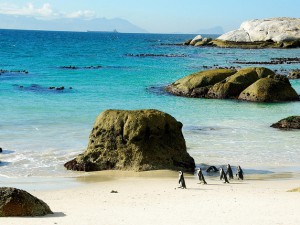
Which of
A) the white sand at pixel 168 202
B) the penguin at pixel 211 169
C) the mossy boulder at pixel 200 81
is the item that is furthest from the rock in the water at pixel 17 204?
the mossy boulder at pixel 200 81

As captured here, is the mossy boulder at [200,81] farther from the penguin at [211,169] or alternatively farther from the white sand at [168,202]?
the white sand at [168,202]

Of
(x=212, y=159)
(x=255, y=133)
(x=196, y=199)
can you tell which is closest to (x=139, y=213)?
(x=196, y=199)

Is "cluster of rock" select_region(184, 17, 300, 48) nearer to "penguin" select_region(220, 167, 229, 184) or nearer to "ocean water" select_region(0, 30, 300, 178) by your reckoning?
"ocean water" select_region(0, 30, 300, 178)

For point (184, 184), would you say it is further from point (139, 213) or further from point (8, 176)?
point (8, 176)

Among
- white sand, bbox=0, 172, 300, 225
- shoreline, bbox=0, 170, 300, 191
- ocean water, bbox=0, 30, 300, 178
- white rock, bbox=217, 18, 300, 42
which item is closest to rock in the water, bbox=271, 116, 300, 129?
ocean water, bbox=0, 30, 300, 178

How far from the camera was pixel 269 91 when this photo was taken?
142ft

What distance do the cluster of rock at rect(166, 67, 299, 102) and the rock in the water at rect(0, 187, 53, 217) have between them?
101ft

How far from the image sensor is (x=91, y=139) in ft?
75.6

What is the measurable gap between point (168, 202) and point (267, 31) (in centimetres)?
11682

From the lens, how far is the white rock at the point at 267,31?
125 meters

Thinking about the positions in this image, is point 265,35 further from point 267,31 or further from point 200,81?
point 200,81

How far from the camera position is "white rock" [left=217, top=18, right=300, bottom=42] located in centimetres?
12538

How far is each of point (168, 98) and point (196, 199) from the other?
92.3ft

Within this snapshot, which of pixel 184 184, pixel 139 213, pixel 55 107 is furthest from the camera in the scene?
pixel 55 107
